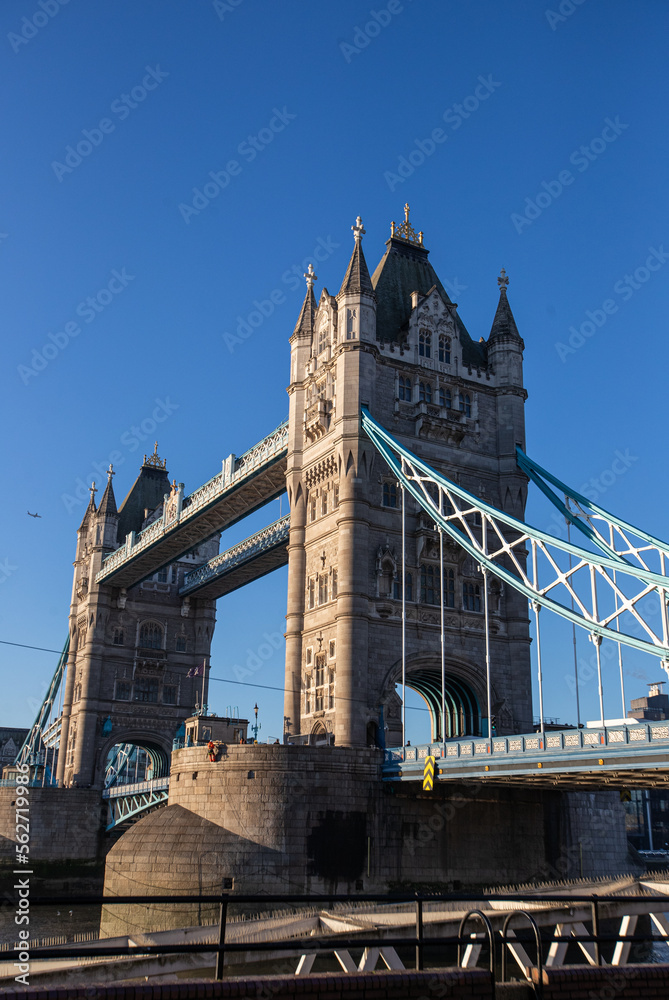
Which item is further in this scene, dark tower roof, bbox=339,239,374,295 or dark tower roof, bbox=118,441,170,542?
dark tower roof, bbox=118,441,170,542

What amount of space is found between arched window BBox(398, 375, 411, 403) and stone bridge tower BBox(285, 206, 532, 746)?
0.20 ft

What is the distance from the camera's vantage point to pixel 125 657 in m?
74.9

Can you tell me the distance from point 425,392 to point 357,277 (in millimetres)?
6654

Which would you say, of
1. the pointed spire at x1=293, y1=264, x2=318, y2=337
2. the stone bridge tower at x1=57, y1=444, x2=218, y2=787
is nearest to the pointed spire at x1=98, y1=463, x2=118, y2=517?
the stone bridge tower at x1=57, y1=444, x2=218, y2=787

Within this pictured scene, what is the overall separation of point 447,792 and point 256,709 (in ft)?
47.6

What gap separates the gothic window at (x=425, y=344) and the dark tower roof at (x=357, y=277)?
3674 mm

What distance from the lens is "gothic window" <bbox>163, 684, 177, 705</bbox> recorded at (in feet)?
250

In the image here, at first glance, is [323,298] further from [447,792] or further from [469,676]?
[447,792]

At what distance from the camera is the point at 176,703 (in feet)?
250

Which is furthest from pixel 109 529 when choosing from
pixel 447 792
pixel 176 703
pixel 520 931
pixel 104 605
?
pixel 520 931

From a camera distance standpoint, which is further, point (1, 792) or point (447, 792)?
point (1, 792)

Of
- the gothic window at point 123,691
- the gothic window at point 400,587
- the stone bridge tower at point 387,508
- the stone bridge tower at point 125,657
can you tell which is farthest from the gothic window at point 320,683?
the gothic window at point 123,691

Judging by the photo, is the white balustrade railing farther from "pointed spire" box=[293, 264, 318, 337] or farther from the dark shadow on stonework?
the dark shadow on stonework

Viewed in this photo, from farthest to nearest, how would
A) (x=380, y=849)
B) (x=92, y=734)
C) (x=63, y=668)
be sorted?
(x=63, y=668) → (x=92, y=734) → (x=380, y=849)
